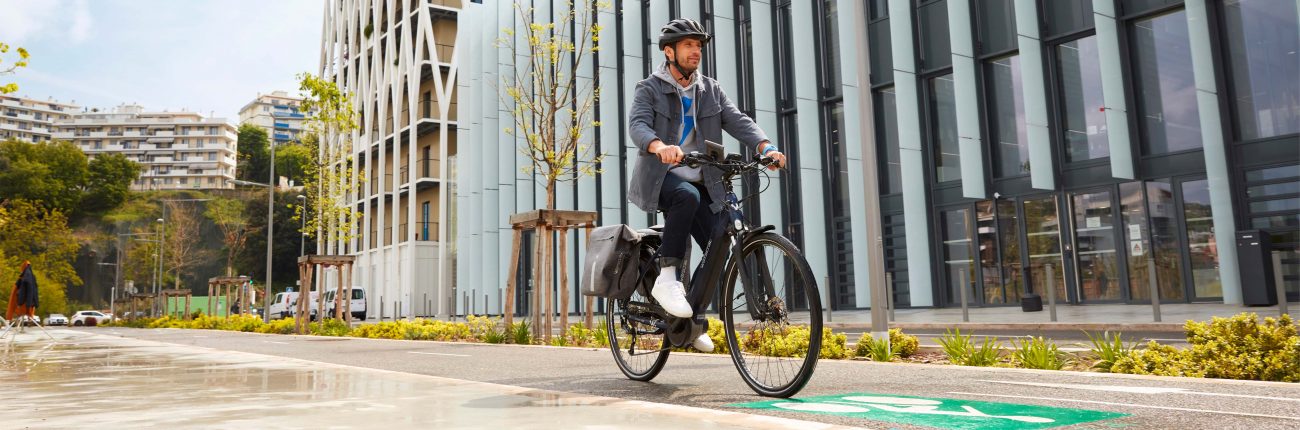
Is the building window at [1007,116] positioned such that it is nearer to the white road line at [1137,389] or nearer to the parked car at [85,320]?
the white road line at [1137,389]

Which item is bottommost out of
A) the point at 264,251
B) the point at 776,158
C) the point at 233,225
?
the point at 776,158

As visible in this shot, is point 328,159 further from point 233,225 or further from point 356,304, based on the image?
point 233,225

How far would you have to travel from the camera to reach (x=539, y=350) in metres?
8.86

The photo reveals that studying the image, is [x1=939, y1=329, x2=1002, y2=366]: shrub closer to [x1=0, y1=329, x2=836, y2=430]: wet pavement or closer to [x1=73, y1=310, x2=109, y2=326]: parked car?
[x1=0, y1=329, x2=836, y2=430]: wet pavement

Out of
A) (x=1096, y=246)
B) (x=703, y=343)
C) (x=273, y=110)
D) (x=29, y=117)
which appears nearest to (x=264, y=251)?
(x=1096, y=246)

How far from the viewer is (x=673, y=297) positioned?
4285mm

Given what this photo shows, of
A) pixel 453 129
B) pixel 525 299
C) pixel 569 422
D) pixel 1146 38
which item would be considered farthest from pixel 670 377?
pixel 453 129

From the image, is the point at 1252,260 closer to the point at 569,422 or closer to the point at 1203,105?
the point at 1203,105

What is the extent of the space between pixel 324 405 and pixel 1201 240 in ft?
55.9

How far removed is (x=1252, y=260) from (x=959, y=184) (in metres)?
6.38

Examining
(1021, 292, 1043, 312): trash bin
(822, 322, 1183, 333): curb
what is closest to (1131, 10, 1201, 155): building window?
(1021, 292, 1043, 312): trash bin

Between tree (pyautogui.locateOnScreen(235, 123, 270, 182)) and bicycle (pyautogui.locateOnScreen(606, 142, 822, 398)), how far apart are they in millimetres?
107971

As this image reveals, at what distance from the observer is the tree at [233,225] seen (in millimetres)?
65688

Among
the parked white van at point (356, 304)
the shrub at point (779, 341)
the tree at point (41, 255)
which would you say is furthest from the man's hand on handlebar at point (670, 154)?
the tree at point (41, 255)
